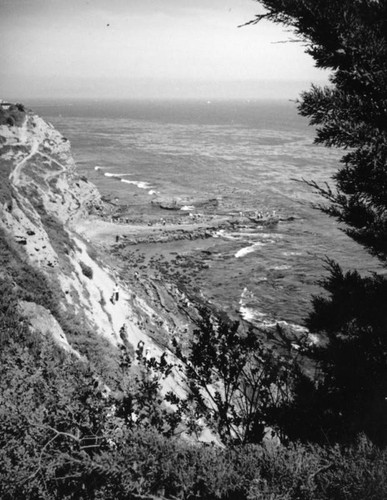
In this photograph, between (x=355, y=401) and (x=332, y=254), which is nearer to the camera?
(x=355, y=401)

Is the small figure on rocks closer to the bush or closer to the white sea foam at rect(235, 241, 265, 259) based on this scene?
the bush

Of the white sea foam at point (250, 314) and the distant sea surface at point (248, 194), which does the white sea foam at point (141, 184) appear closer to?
the distant sea surface at point (248, 194)

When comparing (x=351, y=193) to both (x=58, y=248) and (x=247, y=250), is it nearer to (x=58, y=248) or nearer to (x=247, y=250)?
(x=58, y=248)

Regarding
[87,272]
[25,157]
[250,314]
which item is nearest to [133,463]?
[87,272]

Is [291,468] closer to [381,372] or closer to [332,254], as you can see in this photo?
[381,372]

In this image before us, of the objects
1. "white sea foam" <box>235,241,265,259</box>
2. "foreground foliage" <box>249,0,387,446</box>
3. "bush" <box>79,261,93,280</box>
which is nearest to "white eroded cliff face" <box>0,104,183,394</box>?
"bush" <box>79,261,93,280</box>

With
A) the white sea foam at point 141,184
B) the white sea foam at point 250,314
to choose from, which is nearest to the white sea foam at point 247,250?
the white sea foam at point 250,314

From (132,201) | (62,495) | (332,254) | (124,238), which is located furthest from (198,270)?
(62,495)

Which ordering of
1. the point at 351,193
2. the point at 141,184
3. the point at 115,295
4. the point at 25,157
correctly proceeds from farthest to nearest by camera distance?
1. the point at 141,184
2. the point at 25,157
3. the point at 115,295
4. the point at 351,193

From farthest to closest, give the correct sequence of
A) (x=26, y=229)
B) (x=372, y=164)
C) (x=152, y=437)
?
A: (x=26, y=229), (x=152, y=437), (x=372, y=164)
